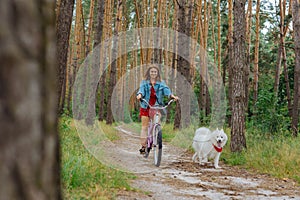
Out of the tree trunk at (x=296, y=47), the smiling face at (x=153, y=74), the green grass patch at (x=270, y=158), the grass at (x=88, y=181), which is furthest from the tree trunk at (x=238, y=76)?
the grass at (x=88, y=181)

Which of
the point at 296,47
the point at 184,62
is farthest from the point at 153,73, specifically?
the point at 184,62

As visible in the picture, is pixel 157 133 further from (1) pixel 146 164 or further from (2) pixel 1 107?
(2) pixel 1 107

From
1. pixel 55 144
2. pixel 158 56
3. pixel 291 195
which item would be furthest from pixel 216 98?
pixel 55 144

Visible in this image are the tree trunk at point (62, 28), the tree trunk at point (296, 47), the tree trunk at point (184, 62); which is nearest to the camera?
the tree trunk at point (62, 28)

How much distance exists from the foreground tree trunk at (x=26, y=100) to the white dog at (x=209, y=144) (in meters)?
6.51

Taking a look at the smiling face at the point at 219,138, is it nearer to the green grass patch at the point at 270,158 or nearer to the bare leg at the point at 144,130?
the green grass patch at the point at 270,158

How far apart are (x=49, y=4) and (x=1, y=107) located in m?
0.28

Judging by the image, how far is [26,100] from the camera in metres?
0.78

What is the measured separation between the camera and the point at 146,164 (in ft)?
23.2

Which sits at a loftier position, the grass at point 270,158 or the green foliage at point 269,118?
the green foliage at point 269,118

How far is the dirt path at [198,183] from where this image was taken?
192 inches

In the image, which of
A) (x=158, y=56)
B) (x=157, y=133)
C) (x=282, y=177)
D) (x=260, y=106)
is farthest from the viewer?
(x=158, y=56)

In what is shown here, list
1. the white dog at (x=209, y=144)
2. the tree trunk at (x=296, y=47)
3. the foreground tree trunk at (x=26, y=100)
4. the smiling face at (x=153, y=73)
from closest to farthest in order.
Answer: the foreground tree trunk at (x=26, y=100), the smiling face at (x=153, y=73), the white dog at (x=209, y=144), the tree trunk at (x=296, y=47)

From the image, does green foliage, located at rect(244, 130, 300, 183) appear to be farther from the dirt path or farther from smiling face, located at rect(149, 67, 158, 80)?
smiling face, located at rect(149, 67, 158, 80)
